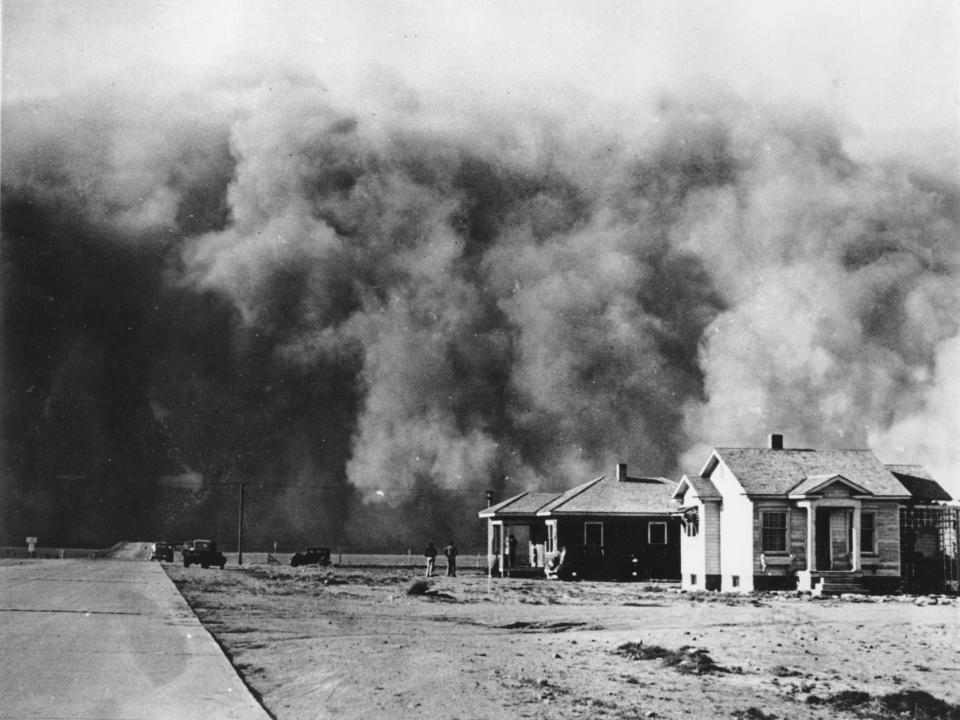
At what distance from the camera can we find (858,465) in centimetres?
4156

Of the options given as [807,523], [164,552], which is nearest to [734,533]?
[807,523]

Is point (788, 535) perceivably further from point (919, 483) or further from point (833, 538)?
point (919, 483)

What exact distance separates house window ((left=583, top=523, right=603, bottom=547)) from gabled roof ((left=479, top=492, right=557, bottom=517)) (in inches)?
273

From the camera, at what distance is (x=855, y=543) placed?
38.8 metres

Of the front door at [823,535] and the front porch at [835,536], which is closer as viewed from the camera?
the front porch at [835,536]

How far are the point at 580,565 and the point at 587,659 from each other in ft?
116

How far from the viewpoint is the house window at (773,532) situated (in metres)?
39.8

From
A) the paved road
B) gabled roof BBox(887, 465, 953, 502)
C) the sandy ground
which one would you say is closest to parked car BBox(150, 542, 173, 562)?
the sandy ground

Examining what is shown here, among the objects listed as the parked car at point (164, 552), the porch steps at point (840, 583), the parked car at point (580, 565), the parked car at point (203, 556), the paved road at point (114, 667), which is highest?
the paved road at point (114, 667)

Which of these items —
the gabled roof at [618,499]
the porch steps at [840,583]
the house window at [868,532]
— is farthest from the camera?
the gabled roof at [618,499]

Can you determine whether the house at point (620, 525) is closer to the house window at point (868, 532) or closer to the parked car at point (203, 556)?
the house window at point (868, 532)

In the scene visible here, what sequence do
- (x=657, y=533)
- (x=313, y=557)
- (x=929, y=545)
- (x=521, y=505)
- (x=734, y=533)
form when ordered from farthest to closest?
1. (x=313, y=557)
2. (x=521, y=505)
3. (x=657, y=533)
4. (x=734, y=533)
5. (x=929, y=545)

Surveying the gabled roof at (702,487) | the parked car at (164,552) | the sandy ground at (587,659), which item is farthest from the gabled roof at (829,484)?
the parked car at (164,552)

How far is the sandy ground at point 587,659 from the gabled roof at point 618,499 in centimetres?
2363
